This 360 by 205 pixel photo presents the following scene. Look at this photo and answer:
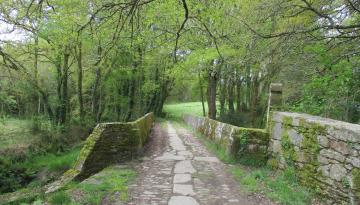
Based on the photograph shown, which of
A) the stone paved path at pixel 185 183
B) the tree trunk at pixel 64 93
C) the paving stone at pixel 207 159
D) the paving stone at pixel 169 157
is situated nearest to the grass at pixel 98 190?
the stone paved path at pixel 185 183

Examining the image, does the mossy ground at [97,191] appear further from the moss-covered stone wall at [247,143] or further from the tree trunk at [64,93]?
the tree trunk at [64,93]

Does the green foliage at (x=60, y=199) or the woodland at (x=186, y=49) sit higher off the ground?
the woodland at (x=186, y=49)

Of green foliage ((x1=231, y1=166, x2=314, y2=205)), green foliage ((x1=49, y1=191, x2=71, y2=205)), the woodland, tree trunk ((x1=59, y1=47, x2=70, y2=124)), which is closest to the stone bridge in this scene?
green foliage ((x1=231, y1=166, x2=314, y2=205))

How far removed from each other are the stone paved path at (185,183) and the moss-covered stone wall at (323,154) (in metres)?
1.09

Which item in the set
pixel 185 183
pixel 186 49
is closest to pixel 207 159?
pixel 185 183

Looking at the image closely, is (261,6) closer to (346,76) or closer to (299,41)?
(299,41)

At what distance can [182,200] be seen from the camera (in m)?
5.27

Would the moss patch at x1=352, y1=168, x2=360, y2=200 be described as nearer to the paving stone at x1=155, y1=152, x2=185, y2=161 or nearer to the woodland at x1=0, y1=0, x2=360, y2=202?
the woodland at x1=0, y1=0, x2=360, y2=202

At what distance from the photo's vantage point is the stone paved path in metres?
5.34

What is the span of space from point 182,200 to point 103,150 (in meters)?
3.29

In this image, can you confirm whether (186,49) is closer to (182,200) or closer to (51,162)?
(51,162)

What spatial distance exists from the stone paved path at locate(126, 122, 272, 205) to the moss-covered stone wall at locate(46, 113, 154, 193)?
631mm

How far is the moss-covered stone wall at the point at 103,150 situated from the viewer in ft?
24.2

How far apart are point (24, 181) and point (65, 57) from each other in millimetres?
7643
